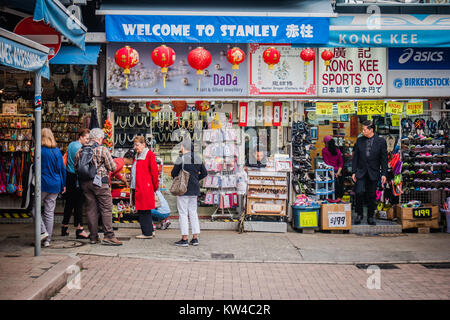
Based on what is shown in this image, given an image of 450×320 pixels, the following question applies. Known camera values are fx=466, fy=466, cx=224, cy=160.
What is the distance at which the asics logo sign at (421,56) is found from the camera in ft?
34.8

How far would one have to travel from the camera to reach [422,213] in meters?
10.5

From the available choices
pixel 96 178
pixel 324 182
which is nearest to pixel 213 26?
pixel 96 178

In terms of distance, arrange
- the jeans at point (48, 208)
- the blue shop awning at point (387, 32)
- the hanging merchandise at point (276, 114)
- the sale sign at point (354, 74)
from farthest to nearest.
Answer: the hanging merchandise at point (276, 114) → the sale sign at point (354, 74) → the blue shop awning at point (387, 32) → the jeans at point (48, 208)

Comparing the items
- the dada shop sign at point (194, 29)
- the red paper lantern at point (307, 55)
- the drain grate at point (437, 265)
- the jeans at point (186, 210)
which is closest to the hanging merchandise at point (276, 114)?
the red paper lantern at point (307, 55)

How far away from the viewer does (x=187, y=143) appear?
8406mm

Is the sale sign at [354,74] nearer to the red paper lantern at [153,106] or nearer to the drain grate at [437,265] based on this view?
the red paper lantern at [153,106]

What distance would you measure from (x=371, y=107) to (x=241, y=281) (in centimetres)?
583

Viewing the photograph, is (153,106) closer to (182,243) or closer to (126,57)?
(126,57)

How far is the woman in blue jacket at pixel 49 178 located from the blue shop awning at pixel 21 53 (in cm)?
145

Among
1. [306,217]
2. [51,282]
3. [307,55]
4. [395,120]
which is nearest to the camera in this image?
[51,282]

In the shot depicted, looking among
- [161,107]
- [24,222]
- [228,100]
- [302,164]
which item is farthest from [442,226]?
[24,222]

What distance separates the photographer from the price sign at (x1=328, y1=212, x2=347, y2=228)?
10188mm

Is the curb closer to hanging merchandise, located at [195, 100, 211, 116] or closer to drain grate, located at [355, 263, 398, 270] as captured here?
drain grate, located at [355, 263, 398, 270]

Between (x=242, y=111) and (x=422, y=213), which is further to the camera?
(x=242, y=111)
